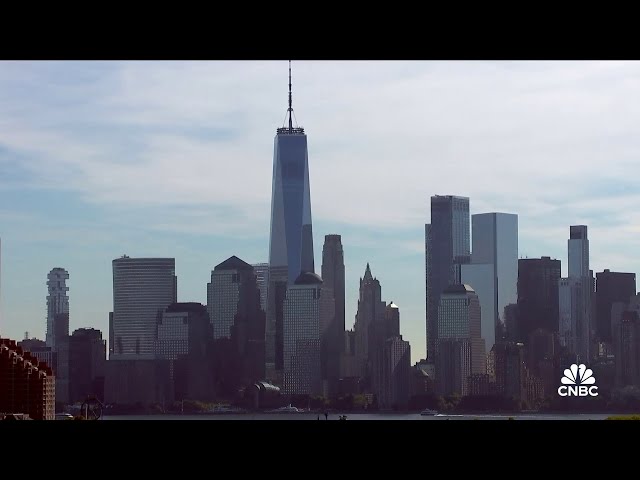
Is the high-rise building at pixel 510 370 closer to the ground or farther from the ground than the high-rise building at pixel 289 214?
closer to the ground

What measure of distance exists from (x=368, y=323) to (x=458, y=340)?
410 inches

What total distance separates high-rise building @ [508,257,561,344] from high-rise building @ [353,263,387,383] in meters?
14.5

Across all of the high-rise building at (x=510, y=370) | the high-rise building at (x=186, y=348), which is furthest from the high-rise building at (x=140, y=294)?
the high-rise building at (x=510, y=370)

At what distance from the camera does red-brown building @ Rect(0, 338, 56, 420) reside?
79.2 metres

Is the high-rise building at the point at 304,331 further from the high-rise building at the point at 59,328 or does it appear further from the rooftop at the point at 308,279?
the high-rise building at the point at 59,328

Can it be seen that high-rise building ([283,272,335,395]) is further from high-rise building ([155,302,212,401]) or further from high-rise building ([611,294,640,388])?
high-rise building ([611,294,640,388])

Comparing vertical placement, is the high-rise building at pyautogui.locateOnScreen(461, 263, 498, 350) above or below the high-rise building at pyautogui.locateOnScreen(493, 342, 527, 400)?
above

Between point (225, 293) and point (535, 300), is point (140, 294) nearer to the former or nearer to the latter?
point (225, 293)

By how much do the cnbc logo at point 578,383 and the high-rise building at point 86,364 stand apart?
147 ft

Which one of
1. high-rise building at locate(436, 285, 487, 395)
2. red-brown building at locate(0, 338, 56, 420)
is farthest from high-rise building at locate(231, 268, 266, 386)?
red-brown building at locate(0, 338, 56, 420)

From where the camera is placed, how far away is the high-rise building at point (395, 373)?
131 m
